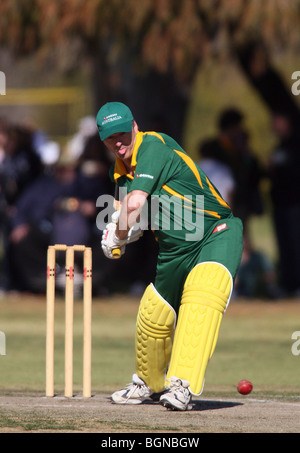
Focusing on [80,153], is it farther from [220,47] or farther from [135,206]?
[135,206]

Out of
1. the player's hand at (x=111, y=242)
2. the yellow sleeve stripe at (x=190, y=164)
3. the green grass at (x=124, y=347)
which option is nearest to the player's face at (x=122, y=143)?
the yellow sleeve stripe at (x=190, y=164)

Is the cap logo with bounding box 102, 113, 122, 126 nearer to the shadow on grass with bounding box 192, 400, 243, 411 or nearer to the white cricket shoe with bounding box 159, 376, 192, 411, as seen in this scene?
the white cricket shoe with bounding box 159, 376, 192, 411

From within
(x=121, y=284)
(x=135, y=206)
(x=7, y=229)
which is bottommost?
(x=121, y=284)

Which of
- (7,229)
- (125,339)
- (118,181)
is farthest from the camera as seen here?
(7,229)

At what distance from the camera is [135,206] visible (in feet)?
21.3

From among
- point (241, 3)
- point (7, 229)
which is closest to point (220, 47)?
point (241, 3)

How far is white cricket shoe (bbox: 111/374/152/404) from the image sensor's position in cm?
700

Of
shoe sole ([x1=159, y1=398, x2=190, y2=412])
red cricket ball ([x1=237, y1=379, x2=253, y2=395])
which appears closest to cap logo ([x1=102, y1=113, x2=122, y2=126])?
shoe sole ([x1=159, y1=398, x2=190, y2=412])

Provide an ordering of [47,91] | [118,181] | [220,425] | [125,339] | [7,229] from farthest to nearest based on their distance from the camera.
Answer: [47,91] → [7,229] → [125,339] → [118,181] → [220,425]

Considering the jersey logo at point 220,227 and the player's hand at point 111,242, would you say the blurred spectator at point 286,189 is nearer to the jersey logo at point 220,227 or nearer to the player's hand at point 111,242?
the jersey logo at point 220,227

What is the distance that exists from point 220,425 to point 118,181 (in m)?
1.82

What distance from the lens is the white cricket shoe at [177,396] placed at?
6527 mm

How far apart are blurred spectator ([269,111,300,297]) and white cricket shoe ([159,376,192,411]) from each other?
7514 millimetres

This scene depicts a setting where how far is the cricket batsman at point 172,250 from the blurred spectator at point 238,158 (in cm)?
626
